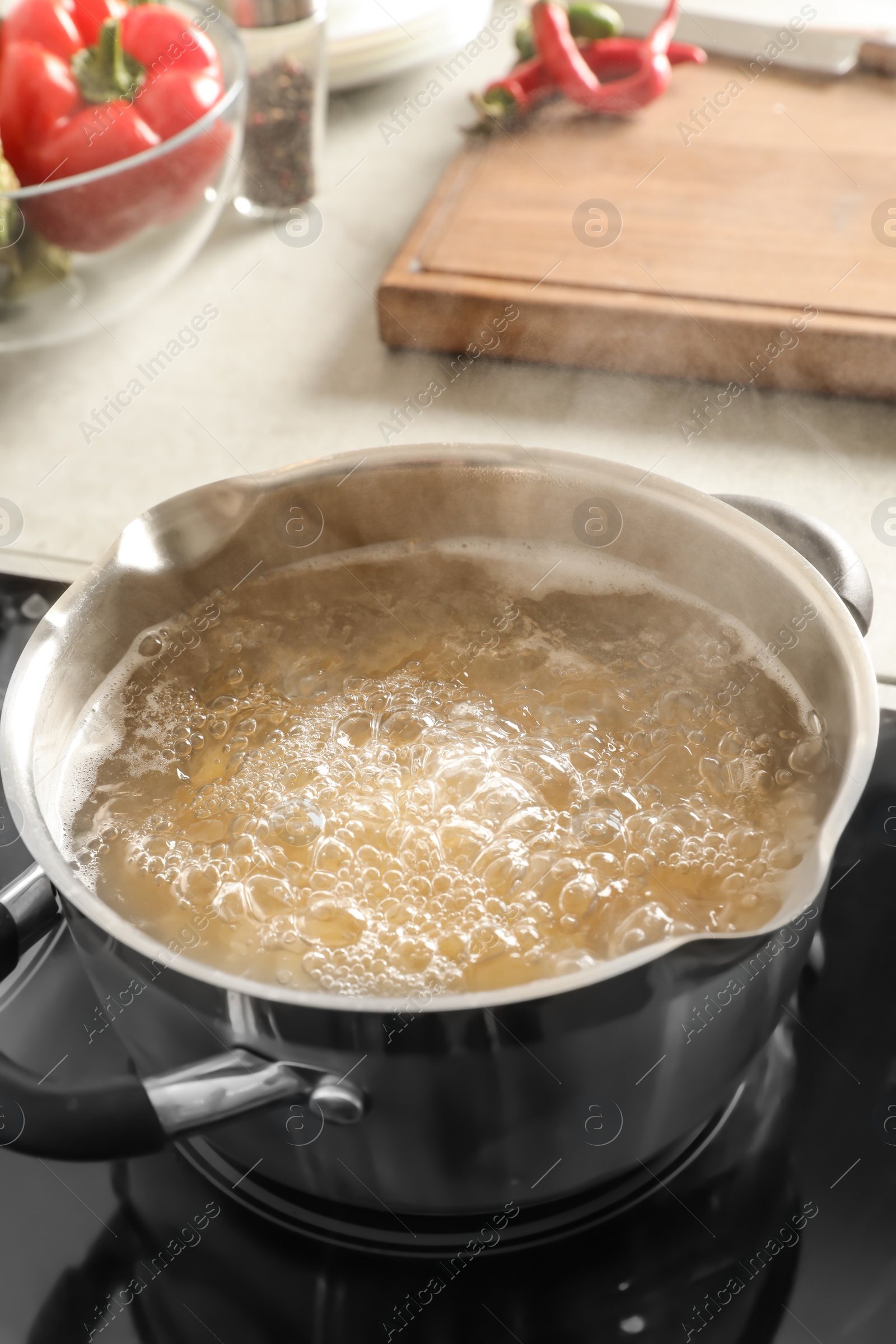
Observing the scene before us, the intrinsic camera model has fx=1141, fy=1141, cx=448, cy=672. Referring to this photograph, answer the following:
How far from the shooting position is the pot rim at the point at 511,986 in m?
0.35

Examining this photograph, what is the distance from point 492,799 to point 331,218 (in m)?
0.68

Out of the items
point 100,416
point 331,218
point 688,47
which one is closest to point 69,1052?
point 100,416

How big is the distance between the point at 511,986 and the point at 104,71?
78 cm

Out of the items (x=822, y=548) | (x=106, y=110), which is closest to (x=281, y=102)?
(x=106, y=110)

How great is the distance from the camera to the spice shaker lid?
905 mm

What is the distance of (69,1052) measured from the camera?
0.55 metres

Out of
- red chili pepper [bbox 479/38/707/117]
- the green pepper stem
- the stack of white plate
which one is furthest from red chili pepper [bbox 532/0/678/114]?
the green pepper stem

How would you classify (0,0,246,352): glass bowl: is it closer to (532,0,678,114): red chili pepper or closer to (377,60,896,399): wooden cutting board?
(377,60,896,399): wooden cutting board

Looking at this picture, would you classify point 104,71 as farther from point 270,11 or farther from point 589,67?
point 589,67

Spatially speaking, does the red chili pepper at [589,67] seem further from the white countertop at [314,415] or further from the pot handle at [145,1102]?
the pot handle at [145,1102]

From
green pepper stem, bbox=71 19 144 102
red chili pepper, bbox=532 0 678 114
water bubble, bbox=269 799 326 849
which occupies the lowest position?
water bubble, bbox=269 799 326 849

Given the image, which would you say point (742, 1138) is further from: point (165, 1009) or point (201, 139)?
point (201, 139)

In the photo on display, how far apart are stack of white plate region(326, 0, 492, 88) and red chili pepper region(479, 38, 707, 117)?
0.10 m

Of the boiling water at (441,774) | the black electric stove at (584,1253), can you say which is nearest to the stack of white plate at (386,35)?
the boiling water at (441,774)
